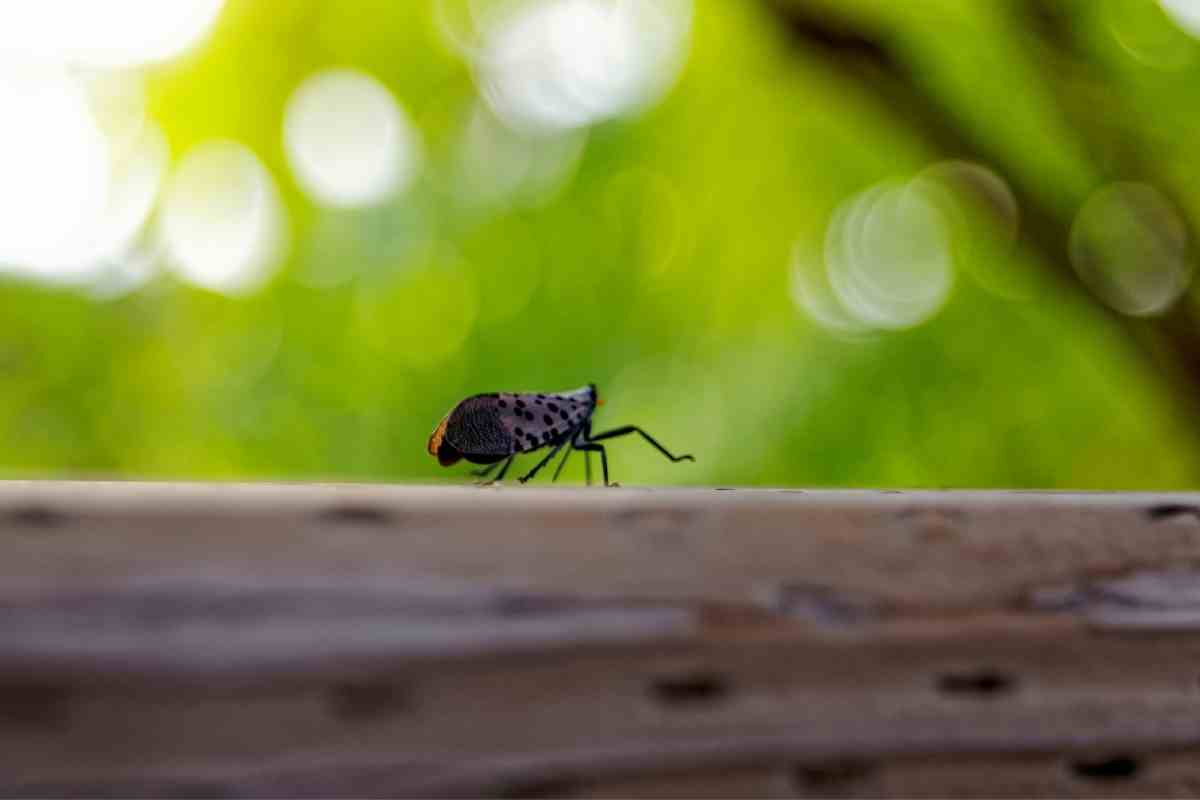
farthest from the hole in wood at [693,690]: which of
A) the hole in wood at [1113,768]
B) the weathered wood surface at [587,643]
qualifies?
the hole in wood at [1113,768]

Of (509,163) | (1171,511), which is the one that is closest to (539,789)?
(1171,511)

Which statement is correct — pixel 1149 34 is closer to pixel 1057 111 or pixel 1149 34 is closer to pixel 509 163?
pixel 1057 111

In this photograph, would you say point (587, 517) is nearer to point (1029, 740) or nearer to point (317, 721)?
point (317, 721)

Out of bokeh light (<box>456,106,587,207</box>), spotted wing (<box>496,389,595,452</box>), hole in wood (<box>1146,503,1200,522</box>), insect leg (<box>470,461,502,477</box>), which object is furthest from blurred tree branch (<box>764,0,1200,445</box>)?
hole in wood (<box>1146,503,1200,522</box>)

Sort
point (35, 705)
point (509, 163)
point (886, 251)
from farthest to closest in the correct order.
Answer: point (509, 163), point (886, 251), point (35, 705)

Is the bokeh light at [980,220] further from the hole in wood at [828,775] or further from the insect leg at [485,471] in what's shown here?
the hole in wood at [828,775]

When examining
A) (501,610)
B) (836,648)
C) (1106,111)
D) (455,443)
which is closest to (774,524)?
(836,648)
